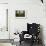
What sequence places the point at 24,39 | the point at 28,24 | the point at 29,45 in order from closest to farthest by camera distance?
the point at 29,45, the point at 24,39, the point at 28,24

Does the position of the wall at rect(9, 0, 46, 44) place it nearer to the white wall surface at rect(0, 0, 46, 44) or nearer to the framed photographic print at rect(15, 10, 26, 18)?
the white wall surface at rect(0, 0, 46, 44)

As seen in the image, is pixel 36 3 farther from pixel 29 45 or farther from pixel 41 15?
pixel 29 45

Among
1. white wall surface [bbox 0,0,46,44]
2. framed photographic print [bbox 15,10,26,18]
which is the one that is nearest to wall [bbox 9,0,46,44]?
white wall surface [bbox 0,0,46,44]

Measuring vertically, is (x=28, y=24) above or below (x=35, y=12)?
below

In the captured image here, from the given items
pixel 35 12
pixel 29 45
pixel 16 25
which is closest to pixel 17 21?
pixel 16 25

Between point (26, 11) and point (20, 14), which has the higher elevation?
point (26, 11)

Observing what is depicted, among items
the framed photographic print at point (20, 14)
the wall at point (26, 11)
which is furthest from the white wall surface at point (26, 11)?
the framed photographic print at point (20, 14)

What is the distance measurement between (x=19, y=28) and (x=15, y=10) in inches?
30.0

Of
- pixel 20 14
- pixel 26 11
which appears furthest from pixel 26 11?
pixel 20 14

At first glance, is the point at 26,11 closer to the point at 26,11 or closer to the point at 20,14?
the point at 26,11

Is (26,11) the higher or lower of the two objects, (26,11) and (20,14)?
the higher

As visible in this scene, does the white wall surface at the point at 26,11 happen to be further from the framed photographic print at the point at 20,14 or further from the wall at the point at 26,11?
the framed photographic print at the point at 20,14

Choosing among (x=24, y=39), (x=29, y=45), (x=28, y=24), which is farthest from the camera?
(x=28, y=24)

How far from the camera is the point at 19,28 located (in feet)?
15.3
